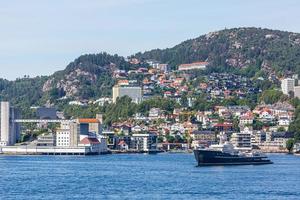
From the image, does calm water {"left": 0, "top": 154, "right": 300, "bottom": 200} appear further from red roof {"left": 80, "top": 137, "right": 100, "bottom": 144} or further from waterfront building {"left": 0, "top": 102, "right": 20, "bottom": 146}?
waterfront building {"left": 0, "top": 102, "right": 20, "bottom": 146}

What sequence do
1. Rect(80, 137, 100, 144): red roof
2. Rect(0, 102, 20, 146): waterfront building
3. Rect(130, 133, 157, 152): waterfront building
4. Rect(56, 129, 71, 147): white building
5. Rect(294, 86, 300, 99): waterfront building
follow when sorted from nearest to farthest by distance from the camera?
1. Rect(80, 137, 100, 144): red roof
2. Rect(56, 129, 71, 147): white building
3. Rect(0, 102, 20, 146): waterfront building
4. Rect(130, 133, 157, 152): waterfront building
5. Rect(294, 86, 300, 99): waterfront building

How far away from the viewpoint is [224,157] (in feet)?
281

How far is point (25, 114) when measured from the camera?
167 metres

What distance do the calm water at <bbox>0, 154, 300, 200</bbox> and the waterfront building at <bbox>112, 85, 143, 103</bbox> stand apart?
9753cm

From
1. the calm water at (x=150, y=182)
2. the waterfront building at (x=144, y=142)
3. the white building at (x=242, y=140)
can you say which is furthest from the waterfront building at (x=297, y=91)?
the calm water at (x=150, y=182)

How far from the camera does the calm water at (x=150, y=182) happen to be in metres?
54.8

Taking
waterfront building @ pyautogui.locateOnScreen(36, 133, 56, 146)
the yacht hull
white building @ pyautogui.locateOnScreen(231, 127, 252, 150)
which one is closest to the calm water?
the yacht hull

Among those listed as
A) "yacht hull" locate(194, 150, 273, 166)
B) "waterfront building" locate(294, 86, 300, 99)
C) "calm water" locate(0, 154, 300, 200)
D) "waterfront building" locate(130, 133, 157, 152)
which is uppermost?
"waterfront building" locate(294, 86, 300, 99)

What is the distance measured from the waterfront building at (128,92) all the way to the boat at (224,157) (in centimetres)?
9140

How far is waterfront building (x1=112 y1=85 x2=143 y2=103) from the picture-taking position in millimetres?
181500

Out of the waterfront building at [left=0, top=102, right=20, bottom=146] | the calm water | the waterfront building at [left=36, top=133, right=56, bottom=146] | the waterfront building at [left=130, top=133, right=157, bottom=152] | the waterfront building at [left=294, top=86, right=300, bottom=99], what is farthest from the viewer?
the waterfront building at [left=294, top=86, right=300, bottom=99]

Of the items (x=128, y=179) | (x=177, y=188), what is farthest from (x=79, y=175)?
(x=177, y=188)

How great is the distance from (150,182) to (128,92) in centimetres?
11969

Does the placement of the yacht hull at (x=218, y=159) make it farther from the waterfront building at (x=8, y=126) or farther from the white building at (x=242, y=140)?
the waterfront building at (x=8, y=126)
